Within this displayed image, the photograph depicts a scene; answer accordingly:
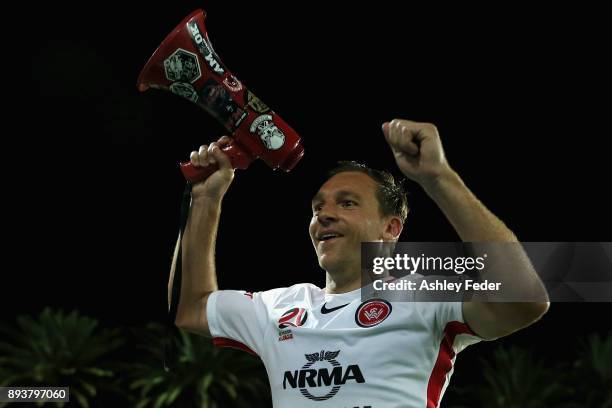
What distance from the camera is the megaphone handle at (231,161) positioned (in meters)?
3.65

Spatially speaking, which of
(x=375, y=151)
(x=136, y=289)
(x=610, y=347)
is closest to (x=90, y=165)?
(x=136, y=289)

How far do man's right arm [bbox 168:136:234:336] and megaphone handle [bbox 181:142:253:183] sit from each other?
0.02m

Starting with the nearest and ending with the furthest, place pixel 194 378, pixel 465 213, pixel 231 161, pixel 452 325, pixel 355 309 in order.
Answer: pixel 465 213, pixel 452 325, pixel 355 309, pixel 231 161, pixel 194 378

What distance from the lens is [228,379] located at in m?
21.2

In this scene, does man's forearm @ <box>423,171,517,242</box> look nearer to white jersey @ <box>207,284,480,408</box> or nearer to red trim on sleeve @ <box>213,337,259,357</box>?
white jersey @ <box>207,284,480,408</box>

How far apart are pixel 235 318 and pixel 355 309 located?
0.55 m

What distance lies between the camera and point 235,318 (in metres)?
3.62

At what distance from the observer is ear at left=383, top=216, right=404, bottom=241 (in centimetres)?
373

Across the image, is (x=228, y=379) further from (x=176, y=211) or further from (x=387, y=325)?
(x=387, y=325)

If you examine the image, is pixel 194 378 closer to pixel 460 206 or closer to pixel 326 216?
pixel 326 216

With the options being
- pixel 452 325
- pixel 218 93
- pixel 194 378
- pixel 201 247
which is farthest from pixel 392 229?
pixel 194 378

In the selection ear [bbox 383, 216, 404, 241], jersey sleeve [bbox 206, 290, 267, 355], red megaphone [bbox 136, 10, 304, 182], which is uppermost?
red megaphone [bbox 136, 10, 304, 182]

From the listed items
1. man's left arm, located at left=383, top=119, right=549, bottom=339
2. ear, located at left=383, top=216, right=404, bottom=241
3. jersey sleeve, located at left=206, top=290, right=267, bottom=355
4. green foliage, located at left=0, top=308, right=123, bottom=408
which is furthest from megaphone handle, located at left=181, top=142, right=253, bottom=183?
green foliage, located at left=0, top=308, right=123, bottom=408

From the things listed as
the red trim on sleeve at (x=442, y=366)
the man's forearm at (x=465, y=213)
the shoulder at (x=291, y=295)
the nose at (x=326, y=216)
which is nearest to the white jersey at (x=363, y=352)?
the red trim on sleeve at (x=442, y=366)
